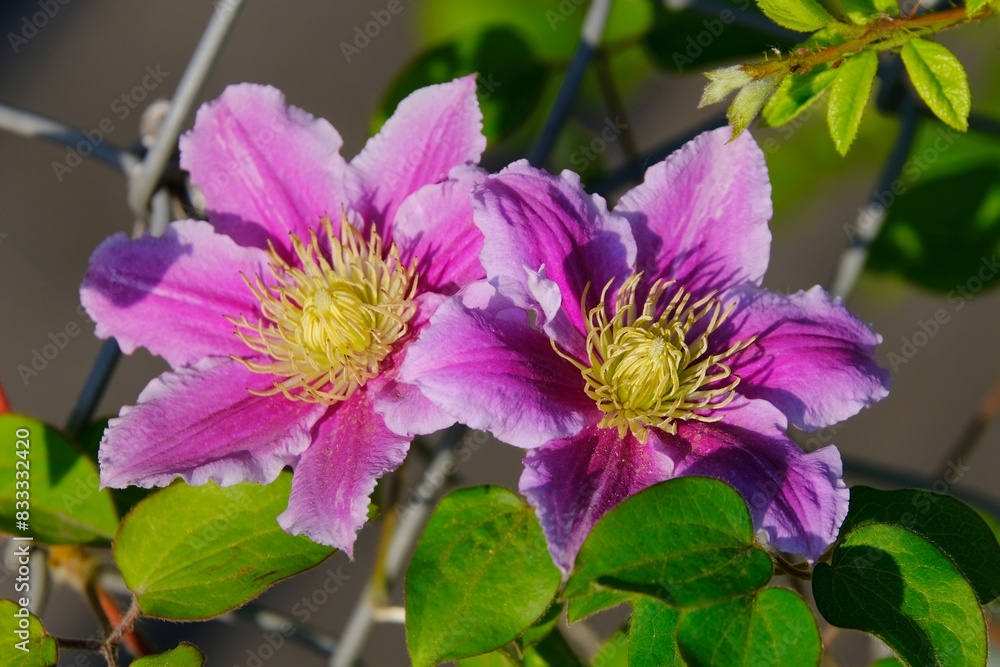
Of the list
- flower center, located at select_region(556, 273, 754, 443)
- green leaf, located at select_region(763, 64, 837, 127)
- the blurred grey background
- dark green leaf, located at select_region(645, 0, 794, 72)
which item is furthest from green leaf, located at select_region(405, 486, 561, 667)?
the blurred grey background

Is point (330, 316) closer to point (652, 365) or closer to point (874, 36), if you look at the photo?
point (652, 365)

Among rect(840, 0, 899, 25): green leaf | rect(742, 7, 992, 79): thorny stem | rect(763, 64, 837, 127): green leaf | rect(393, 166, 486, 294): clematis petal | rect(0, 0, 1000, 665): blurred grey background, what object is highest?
rect(840, 0, 899, 25): green leaf

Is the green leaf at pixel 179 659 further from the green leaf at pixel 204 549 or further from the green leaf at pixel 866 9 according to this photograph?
the green leaf at pixel 866 9

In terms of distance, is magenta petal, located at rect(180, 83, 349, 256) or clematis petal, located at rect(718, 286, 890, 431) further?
magenta petal, located at rect(180, 83, 349, 256)

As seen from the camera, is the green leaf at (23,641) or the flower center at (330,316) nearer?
the green leaf at (23,641)

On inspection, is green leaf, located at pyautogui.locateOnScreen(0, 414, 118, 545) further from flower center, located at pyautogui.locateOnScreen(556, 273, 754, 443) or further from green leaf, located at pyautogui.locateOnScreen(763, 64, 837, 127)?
green leaf, located at pyautogui.locateOnScreen(763, 64, 837, 127)

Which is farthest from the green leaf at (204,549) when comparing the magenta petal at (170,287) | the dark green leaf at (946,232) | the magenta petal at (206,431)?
the dark green leaf at (946,232)

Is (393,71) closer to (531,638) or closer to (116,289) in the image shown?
(116,289)

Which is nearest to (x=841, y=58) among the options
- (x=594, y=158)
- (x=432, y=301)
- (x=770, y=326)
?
(x=770, y=326)
